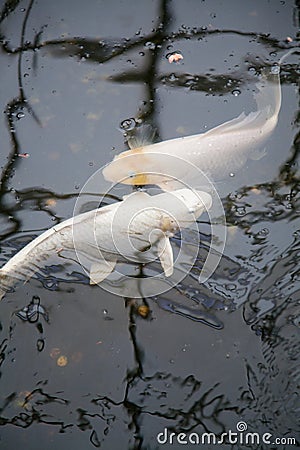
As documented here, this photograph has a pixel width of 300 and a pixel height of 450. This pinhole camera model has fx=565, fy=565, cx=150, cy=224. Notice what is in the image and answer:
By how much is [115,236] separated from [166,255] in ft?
0.60

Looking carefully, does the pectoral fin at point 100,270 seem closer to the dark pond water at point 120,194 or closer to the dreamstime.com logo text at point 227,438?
the dark pond water at point 120,194

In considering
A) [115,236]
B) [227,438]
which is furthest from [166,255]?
[227,438]

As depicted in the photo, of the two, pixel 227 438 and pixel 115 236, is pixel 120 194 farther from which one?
pixel 227 438

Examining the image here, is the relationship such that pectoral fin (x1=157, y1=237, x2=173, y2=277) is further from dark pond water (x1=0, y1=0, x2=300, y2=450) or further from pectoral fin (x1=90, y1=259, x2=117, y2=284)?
pectoral fin (x1=90, y1=259, x2=117, y2=284)

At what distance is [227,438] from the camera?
1.58 meters

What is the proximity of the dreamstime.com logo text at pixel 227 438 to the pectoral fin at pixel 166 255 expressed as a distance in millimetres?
489

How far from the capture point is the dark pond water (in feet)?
5.35

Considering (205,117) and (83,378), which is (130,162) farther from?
(83,378)

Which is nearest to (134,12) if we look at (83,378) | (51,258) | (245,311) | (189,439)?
(51,258)

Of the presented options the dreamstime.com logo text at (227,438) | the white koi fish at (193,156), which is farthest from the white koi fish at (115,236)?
the dreamstime.com logo text at (227,438)

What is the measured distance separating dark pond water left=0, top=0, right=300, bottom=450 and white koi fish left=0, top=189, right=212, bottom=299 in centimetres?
8

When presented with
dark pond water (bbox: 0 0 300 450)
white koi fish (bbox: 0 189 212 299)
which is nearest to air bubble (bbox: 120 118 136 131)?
dark pond water (bbox: 0 0 300 450)

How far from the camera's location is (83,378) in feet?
5.54

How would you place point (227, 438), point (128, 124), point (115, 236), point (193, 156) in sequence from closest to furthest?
point (227, 438) → point (115, 236) → point (193, 156) → point (128, 124)
